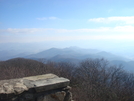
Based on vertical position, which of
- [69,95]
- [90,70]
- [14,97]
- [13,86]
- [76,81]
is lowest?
[76,81]

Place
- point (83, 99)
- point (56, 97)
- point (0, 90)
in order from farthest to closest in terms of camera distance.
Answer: point (83, 99)
point (56, 97)
point (0, 90)

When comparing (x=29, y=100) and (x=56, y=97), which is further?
(x=56, y=97)

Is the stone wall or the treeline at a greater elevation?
the stone wall

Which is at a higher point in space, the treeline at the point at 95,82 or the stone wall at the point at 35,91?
the stone wall at the point at 35,91

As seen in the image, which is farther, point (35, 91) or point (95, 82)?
point (95, 82)

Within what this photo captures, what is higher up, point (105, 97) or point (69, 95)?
point (69, 95)

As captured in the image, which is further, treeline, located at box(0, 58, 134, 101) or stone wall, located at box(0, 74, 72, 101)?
treeline, located at box(0, 58, 134, 101)

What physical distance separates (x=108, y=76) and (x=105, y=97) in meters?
7.21

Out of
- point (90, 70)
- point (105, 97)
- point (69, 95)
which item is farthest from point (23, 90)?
point (90, 70)

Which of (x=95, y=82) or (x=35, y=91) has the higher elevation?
(x=35, y=91)

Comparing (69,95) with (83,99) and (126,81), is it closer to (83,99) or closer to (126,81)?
(83,99)

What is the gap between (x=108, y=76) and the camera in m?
22.5

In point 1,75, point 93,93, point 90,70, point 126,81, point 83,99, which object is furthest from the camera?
point 90,70

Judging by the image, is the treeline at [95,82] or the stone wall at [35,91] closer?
the stone wall at [35,91]
